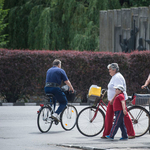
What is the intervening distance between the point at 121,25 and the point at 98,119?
14.7 meters

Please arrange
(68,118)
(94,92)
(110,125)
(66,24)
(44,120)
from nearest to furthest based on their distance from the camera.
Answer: (110,125) → (94,92) → (44,120) → (68,118) → (66,24)

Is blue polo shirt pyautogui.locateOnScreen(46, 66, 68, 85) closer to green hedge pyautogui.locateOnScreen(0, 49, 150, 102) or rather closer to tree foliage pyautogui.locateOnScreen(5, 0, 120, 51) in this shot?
green hedge pyautogui.locateOnScreen(0, 49, 150, 102)

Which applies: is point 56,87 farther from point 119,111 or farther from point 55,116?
point 119,111

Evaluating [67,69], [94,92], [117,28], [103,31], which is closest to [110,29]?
[103,31]

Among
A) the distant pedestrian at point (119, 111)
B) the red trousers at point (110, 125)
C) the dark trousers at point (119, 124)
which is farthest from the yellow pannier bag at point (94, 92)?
the dark trousers at point (119, 124)

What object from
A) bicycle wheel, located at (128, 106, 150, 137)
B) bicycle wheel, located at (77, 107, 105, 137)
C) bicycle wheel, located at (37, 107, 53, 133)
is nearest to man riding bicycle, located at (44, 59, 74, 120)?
bicycle wheel, located at (37, 107, 53, 133)

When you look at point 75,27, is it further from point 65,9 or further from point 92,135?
point 92,135

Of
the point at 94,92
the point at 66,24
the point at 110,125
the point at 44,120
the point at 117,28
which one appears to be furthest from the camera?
the point at 66,24

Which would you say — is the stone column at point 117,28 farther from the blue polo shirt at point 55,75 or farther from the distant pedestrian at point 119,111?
the distant pedestrian at point 119,111

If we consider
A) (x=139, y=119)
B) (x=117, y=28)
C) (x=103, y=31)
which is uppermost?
(x=117, y=28)

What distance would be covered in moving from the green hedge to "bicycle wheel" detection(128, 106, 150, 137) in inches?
379

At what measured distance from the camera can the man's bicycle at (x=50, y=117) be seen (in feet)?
33.1

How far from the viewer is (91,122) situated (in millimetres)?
9594

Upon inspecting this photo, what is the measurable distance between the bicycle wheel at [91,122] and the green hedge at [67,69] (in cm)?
945
